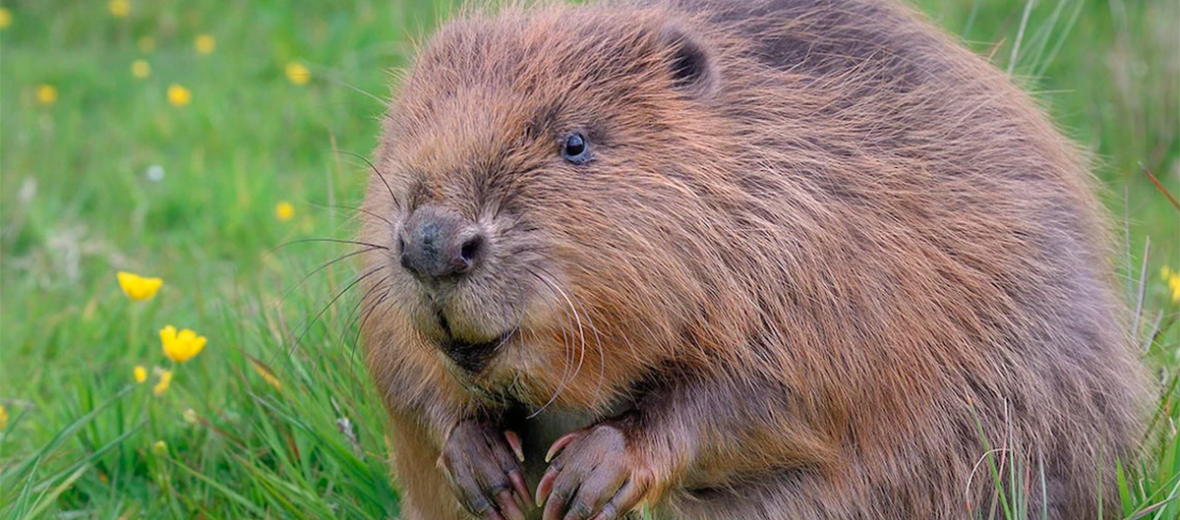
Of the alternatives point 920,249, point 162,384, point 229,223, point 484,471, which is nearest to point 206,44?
point 229,223

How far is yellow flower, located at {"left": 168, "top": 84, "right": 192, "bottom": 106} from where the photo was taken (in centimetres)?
677

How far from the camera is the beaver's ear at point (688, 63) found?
2855mm

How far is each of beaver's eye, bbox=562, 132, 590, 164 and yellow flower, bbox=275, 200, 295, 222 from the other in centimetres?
288

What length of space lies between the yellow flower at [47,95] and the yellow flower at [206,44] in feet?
2.44

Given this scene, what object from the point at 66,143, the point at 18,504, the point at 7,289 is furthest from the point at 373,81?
the point at 18,504

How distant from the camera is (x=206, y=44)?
755 cm

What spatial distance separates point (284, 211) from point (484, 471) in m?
2.71

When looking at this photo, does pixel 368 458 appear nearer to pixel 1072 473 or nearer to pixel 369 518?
pixel 369 518

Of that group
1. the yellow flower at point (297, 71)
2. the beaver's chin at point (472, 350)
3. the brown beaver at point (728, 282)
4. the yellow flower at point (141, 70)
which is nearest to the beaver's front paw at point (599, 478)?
the brown beaver at point (728, 282)

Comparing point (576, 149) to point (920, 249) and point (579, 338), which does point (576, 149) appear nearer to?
point (579, 338)

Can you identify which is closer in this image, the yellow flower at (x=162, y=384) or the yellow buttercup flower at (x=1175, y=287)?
the yellow flower at (x=162, y=384)

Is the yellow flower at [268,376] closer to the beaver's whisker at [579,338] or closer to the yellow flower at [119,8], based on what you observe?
the beaver's whisker at [579,338]

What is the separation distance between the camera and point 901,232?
9.66ft

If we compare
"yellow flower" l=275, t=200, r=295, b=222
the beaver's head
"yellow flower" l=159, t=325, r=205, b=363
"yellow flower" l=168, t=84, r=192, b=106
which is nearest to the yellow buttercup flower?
the beaver's head
